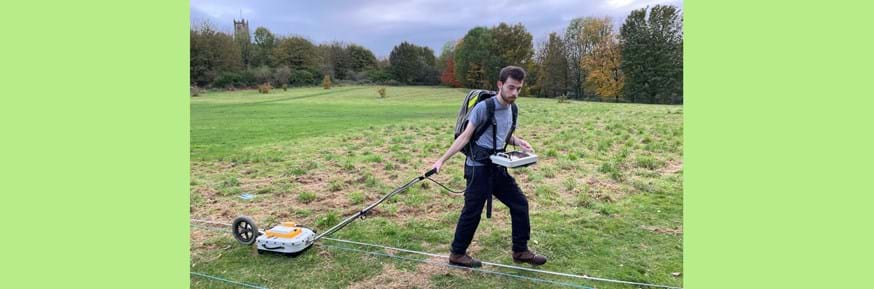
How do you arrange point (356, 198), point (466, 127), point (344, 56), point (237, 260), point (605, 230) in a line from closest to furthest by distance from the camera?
1. point (466, 127)
2. point (237, 260)
3. point (605, 230)
4. point (356, 198)
5. point (344, 56)

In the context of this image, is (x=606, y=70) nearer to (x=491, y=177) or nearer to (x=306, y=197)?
(x=306, y=197)

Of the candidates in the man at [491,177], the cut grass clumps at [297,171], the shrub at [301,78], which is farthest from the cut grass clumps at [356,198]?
the shrub at [301,78]

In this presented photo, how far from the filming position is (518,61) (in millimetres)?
60938

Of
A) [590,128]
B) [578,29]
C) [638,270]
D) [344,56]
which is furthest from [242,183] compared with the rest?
[344,56]

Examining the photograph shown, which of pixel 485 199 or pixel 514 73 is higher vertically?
pixel 514 73

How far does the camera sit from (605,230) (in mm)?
6230

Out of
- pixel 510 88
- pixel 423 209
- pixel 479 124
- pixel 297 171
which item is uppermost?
pixel 510 88

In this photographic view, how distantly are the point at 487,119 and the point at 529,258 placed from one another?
1751 millimetres

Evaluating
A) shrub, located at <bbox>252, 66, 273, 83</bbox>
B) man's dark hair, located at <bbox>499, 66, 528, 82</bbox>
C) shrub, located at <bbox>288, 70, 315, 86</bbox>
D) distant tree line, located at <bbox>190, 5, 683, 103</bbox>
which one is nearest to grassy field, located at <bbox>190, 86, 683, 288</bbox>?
man's dark hair, located at <bbox>499, 66, 528, 82</bbox>

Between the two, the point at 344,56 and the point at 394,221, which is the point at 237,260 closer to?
the point at 394,221

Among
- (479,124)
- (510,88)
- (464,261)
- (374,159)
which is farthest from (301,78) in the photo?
(510,88)

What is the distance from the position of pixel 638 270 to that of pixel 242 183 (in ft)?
25.6

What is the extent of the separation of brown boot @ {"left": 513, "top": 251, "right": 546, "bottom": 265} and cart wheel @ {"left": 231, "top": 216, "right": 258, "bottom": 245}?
124 inches

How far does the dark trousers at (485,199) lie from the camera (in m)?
4.66
